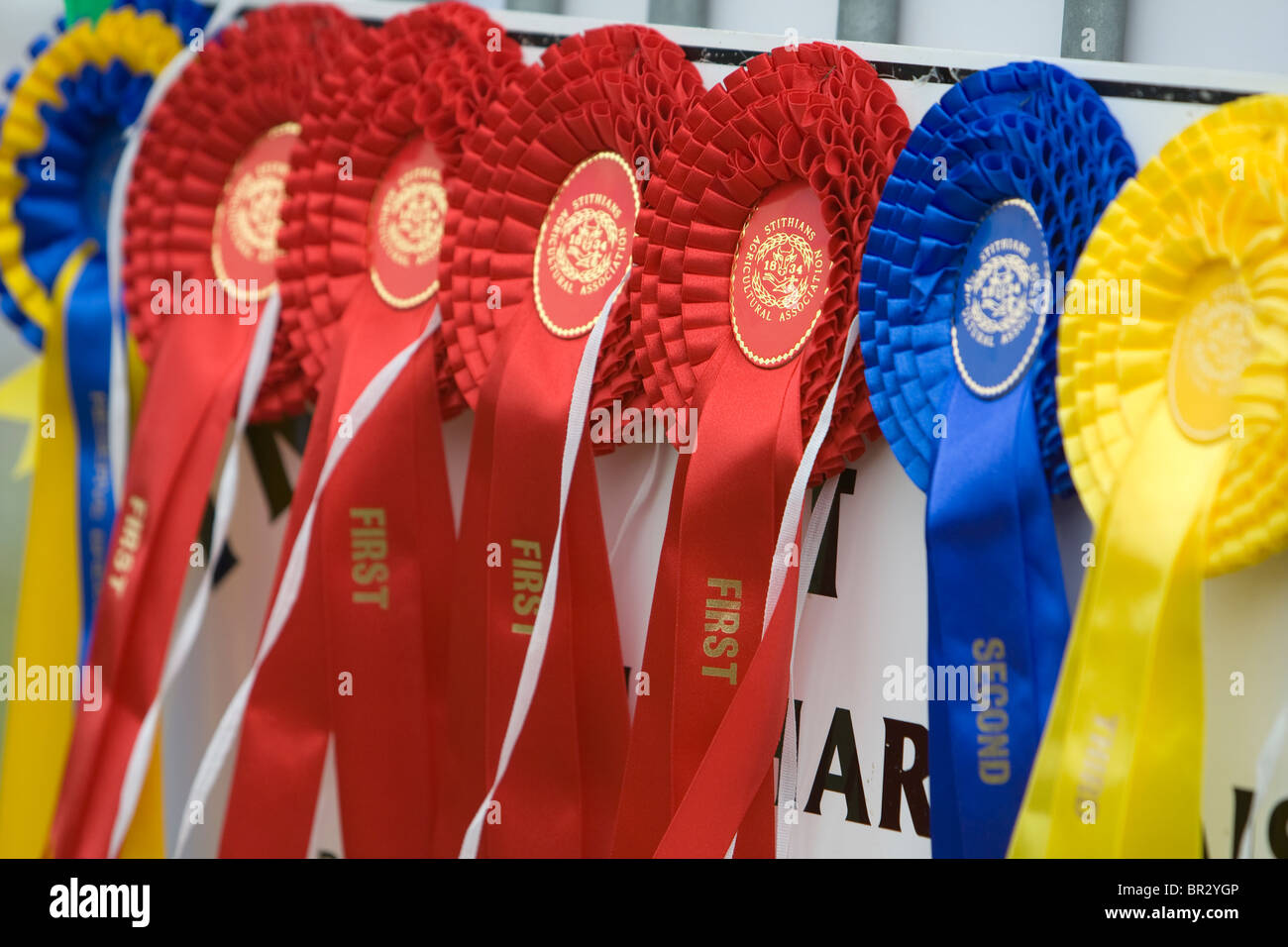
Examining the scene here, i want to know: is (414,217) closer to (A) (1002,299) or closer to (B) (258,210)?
(B) (258,210)

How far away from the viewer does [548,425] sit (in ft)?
3.53

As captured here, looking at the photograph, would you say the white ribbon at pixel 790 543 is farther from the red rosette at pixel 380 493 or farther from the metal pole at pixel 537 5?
the metal pole at pixel 537 5

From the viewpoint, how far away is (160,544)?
4.25ft

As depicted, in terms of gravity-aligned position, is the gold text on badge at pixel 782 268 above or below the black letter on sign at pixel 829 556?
above

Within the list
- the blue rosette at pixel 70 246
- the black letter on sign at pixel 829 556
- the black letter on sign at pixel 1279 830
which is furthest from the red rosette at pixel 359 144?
the black letter on sign at pixel 1279 830

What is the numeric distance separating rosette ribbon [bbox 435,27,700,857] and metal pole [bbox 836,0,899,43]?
14 cm

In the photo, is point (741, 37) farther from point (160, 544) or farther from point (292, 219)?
point (160, 544)

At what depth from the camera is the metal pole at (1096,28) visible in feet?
3.08

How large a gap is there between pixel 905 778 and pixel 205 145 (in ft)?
2.91

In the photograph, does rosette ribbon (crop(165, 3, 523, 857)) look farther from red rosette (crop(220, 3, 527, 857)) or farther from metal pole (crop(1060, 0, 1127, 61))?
metal pole (crop(1060, 0, 1127, 61))

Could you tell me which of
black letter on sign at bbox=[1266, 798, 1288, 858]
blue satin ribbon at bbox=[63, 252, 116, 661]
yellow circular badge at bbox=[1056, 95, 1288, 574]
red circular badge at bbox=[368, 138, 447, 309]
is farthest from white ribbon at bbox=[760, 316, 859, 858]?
blue satin ribbon at bbox=[63, 252, 116, 661]

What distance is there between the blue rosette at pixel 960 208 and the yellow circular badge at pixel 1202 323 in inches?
1.1

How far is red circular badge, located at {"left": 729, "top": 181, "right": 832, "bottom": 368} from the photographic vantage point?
993 millimetres

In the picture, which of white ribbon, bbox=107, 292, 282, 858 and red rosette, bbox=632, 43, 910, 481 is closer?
red rosette, bbox=632, 43, 910, 481
